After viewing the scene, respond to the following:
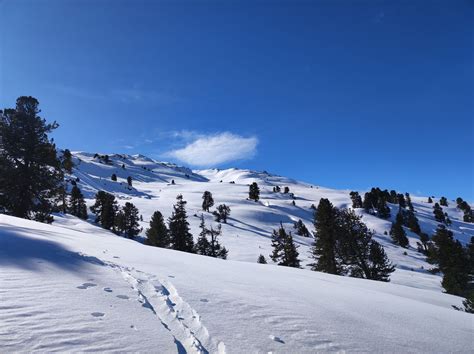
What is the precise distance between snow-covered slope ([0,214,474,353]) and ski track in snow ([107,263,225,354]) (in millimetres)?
16

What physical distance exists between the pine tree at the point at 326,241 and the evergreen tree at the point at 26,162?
2441 centimetres

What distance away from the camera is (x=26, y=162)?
2230 cm

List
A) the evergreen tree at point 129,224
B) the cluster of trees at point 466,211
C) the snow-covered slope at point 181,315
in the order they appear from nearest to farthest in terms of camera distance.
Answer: the snow-covered slope at point 181,315, the evergreen tree at point 129,224, the cluster of trees at point 466,211

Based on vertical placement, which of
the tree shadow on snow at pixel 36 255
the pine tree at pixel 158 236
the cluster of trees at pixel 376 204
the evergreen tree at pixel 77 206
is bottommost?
the pine tree at pixel 158 236

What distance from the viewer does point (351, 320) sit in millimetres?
5180

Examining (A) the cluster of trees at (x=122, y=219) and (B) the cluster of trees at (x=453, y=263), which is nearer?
(B) the cluster of trees at (x=453, y=263)

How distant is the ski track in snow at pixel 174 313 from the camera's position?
3736 millimetres

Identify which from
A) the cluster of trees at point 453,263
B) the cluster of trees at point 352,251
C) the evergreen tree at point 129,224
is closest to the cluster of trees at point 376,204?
the cluster of trees at point 453,263

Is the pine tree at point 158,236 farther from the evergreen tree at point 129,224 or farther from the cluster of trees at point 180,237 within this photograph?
the evergreen tree at point 129,224

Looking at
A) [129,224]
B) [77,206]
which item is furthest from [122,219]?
[77,206]

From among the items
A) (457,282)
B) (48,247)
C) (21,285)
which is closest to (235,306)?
(21,285)

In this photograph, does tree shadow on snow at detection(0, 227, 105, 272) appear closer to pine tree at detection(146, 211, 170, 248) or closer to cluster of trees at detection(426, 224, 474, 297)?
pine tree at detection(146, 211, 170, 248)

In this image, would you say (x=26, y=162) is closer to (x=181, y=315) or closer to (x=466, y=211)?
(x=181, y=315)

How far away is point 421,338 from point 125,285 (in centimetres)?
551
